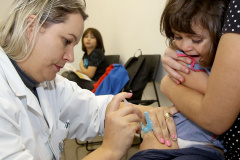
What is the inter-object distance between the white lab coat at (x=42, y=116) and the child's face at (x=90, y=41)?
2425 millimetres

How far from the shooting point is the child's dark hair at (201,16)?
79 cm

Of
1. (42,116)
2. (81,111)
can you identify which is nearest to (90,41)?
(81,111)

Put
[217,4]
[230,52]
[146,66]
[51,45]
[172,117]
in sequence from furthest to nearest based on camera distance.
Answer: [146,66], [172,117], [51,45], [217,4], [230,52]

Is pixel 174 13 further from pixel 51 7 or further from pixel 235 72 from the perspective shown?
pixel 51 7

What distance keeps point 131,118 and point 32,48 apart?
51 centimetres

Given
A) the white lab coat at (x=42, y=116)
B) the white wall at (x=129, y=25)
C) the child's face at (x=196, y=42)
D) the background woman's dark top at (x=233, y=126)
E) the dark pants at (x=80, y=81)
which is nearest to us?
the background woman's dark top at (x=233, y=126)

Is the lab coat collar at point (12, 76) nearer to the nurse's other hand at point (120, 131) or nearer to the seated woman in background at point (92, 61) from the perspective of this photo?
the nurse's other hand at point (120, 131)

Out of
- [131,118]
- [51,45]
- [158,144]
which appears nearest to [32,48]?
[51,45]

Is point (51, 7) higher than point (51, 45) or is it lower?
higher

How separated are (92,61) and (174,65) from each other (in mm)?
2475

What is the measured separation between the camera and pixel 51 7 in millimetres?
907

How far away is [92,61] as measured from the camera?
10.9 ft

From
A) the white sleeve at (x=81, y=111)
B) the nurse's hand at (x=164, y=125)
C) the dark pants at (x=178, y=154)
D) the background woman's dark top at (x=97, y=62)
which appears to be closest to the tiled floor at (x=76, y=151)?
the background woman's dark top at (x=97, y=62)

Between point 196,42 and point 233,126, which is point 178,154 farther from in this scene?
point 196,42
